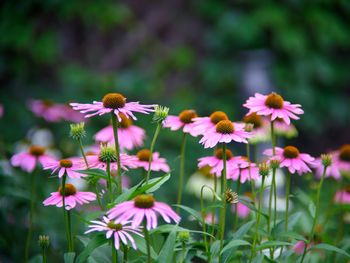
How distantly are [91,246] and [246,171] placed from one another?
1.16ft

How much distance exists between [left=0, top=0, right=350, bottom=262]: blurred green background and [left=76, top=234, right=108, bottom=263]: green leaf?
1.81 metres

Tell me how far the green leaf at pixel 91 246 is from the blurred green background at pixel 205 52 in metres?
1.81

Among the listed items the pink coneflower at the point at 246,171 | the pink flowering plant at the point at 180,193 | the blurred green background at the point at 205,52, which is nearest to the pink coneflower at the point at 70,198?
the pink flowering plant at the point at 180,193

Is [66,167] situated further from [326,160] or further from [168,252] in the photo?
[326,160]

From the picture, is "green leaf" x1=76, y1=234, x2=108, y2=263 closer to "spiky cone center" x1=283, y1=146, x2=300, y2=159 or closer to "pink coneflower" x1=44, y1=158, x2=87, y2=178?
"pink coneflower" x1=44, y1=158, x2=87, y2=178

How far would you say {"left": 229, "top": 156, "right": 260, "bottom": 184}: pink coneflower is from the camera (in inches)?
36.6

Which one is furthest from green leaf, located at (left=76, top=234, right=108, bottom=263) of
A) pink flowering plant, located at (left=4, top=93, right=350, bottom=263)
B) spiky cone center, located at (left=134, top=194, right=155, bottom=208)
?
spiky cone center, located at (left=134, top=194, right=155, bottom=208)

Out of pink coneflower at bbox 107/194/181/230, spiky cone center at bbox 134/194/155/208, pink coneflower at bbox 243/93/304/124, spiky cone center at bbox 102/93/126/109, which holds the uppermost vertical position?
spiky cone center at bbox 102/93/126/109

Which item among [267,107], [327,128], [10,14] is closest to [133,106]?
[267,107]

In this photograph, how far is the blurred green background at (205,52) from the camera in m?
2.72

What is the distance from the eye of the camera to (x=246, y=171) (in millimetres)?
1004

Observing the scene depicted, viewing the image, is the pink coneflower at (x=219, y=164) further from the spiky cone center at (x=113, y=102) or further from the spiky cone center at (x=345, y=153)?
the spiky cone center at (x=345, y=153)

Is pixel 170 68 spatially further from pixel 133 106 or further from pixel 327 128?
pixel 133 106

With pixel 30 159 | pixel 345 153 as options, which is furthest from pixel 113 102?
pixel 345 153
